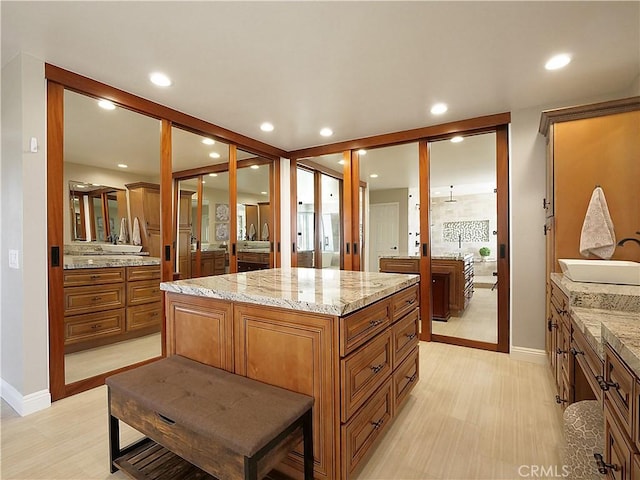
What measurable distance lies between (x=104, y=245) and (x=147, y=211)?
48cm

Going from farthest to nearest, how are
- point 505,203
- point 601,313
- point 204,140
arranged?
point 204,140 < point 505,203 < point 601,313

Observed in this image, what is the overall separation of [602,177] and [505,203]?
1.00 metres

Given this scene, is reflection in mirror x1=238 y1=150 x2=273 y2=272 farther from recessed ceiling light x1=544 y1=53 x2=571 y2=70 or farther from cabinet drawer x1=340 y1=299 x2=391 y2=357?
recessed ceiling light x1=544 y1=53 x2=571 y2=70

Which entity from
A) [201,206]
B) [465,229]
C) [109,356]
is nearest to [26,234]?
[109,356]

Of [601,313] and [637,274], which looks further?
[637,274]

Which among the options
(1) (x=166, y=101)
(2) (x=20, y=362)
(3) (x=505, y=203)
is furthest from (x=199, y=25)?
(3) (x=505, y=203)

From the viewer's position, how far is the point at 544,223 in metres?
3.07

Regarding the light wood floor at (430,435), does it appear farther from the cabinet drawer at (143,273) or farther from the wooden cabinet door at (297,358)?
the cabinet drawer at (143,273)

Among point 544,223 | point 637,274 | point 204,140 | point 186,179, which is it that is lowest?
point 637,274

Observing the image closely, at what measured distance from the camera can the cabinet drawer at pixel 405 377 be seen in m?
1.94

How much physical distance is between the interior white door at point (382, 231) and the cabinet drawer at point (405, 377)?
2.27 m

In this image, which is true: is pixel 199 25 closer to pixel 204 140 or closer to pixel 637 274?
pixel 204 140

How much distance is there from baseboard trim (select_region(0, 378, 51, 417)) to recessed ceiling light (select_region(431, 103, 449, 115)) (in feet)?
13.3

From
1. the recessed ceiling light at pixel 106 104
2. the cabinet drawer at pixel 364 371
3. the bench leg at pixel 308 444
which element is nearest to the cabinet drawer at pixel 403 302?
the cabinet drawer at pixel 364 371
